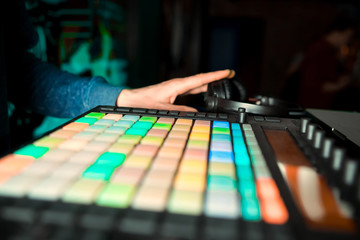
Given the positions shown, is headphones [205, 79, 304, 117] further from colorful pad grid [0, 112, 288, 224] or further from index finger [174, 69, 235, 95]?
colorful pad grid [0, 112, 288, 224]

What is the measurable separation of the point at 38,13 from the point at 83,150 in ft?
2.57

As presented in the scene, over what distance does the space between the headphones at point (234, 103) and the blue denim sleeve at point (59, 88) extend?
10.0 inches

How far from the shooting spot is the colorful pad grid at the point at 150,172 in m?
0.27

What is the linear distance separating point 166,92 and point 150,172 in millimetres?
433

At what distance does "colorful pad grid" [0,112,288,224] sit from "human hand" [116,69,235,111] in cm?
26

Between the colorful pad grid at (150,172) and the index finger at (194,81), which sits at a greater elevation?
the index finger at (194,81)

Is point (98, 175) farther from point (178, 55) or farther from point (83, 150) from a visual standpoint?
point (178, 55)

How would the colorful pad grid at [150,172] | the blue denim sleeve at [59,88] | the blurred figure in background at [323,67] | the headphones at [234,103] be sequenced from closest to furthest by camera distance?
the colorful pad grid at [150,172] → the headphones at [234,103] → the blue denim sleeve at [59,88] → the blurred figure in background at [323,67]

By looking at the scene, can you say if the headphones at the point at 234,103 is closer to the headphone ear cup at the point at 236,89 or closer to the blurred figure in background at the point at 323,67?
the headphone ear cup at the point at 236,89

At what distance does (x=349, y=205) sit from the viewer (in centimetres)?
27

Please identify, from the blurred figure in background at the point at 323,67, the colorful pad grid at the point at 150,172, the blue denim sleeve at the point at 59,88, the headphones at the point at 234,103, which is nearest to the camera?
Answer: the colorful pad grid at the point at 150,172

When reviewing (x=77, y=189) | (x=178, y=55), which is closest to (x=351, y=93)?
(x=178, y=55)

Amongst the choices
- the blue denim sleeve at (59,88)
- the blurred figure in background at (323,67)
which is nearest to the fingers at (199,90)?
the blue denim sleeve at (59,88)

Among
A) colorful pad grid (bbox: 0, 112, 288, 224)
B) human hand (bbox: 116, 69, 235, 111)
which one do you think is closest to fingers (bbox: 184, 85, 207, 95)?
human hand (bbox: 116, 69, 235, 111)
